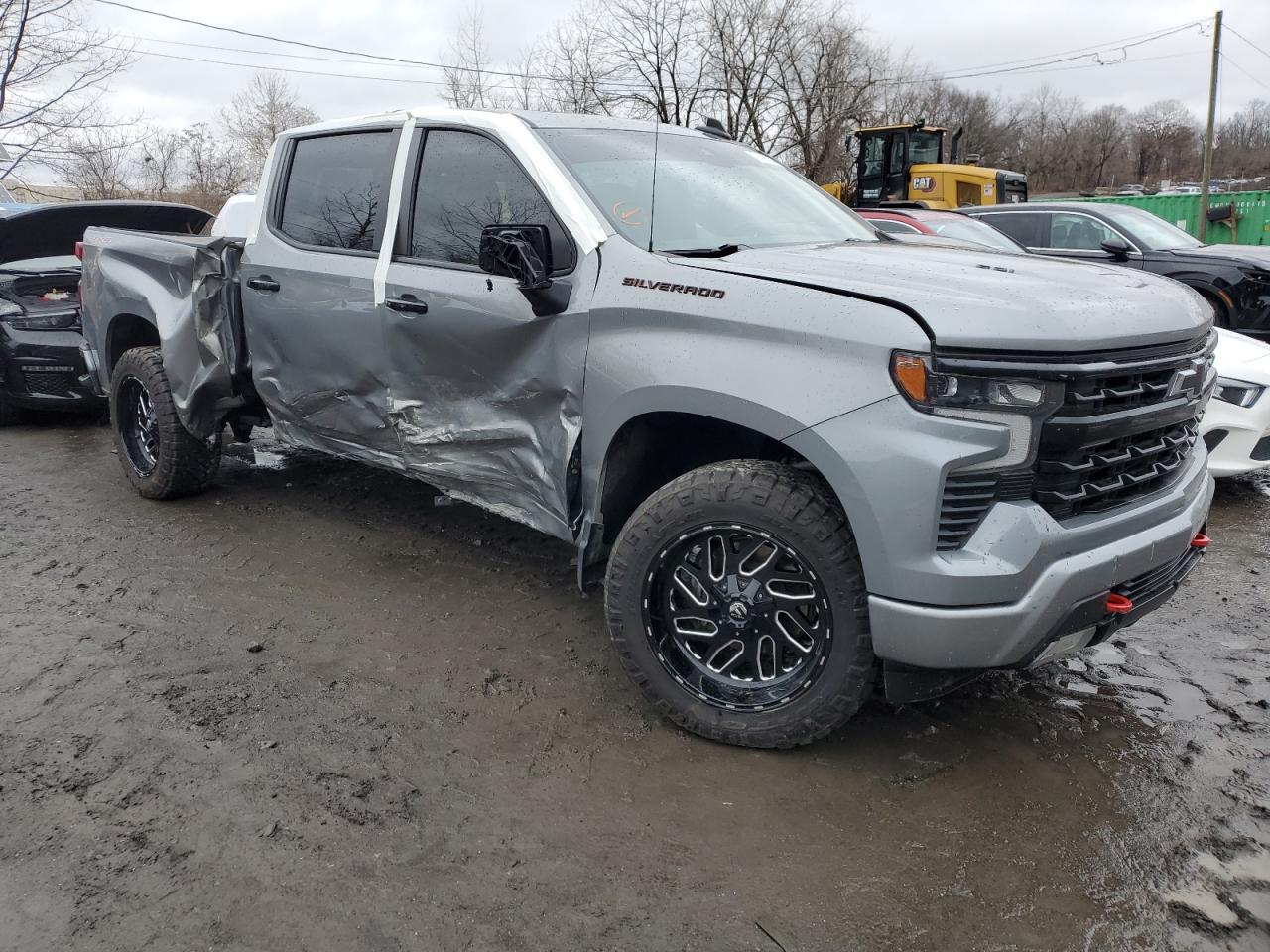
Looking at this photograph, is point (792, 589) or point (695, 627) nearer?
point (792, 589)

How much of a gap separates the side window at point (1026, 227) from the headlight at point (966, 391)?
8.77 metres

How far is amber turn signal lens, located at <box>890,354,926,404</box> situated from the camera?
8.14ft

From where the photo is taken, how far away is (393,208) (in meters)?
4.01

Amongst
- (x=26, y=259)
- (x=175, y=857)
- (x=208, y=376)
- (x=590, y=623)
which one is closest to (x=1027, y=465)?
(x=590, y=623)

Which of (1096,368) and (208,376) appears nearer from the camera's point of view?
(1096,368)

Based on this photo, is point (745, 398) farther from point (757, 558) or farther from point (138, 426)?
point (138, 426)

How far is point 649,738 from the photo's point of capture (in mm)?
3133

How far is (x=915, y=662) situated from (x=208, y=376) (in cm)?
379

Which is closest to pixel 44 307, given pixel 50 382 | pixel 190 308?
pixel 50 382

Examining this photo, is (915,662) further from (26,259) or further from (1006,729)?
(26,259)

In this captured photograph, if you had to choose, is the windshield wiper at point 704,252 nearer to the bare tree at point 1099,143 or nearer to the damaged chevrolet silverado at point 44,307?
the damaged chevrolet silverado at point 44,307

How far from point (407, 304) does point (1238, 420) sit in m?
4.39

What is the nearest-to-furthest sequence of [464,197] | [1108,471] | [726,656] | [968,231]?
1. [1108,471]
2. [726,656]
3. [464,197]
4. [968,231]

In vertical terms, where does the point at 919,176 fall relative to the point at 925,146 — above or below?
below
